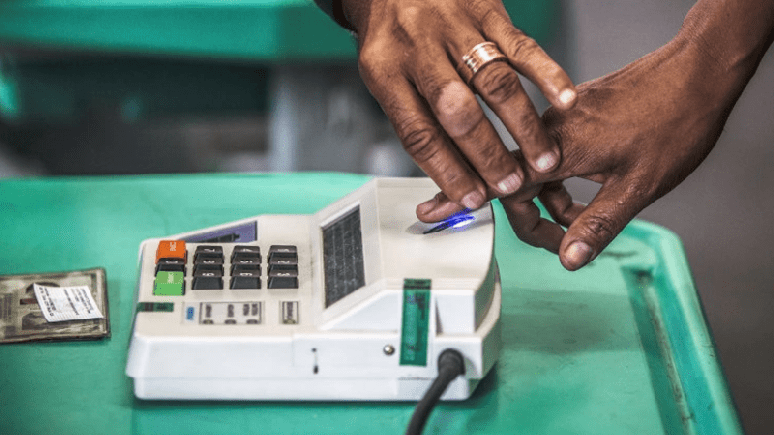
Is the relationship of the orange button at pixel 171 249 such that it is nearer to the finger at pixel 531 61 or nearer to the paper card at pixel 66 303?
the paper card at pixel 66 303

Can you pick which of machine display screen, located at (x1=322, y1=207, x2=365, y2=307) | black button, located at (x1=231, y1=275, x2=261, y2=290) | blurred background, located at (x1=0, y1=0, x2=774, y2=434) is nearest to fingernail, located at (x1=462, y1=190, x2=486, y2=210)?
machine display screen, located at (x1=322, y1=207, x2=365, y2=307)

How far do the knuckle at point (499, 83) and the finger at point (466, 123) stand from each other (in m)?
0.01

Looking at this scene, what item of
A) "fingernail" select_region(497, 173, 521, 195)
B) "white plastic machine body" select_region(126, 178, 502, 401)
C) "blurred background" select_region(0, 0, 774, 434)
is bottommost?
"white plastic machine body" select_region(126, 178, 502, 401)

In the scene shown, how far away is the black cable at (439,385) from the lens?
650mm

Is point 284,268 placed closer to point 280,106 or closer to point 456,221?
point 456,221

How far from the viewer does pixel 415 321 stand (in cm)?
70

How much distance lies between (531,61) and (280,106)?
1.36m

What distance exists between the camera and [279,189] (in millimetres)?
1114

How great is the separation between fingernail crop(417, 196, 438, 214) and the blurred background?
87 centimetres

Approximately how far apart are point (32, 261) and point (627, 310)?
62cm

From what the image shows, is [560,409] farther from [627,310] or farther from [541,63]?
[541,63]

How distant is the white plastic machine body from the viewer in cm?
70

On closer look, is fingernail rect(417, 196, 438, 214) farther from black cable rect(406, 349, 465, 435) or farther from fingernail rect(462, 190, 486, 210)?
black cable rect(406, 349, 465, 435)

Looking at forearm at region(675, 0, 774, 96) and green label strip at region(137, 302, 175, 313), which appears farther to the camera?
forearm at region(675, 0, 774, 96)
